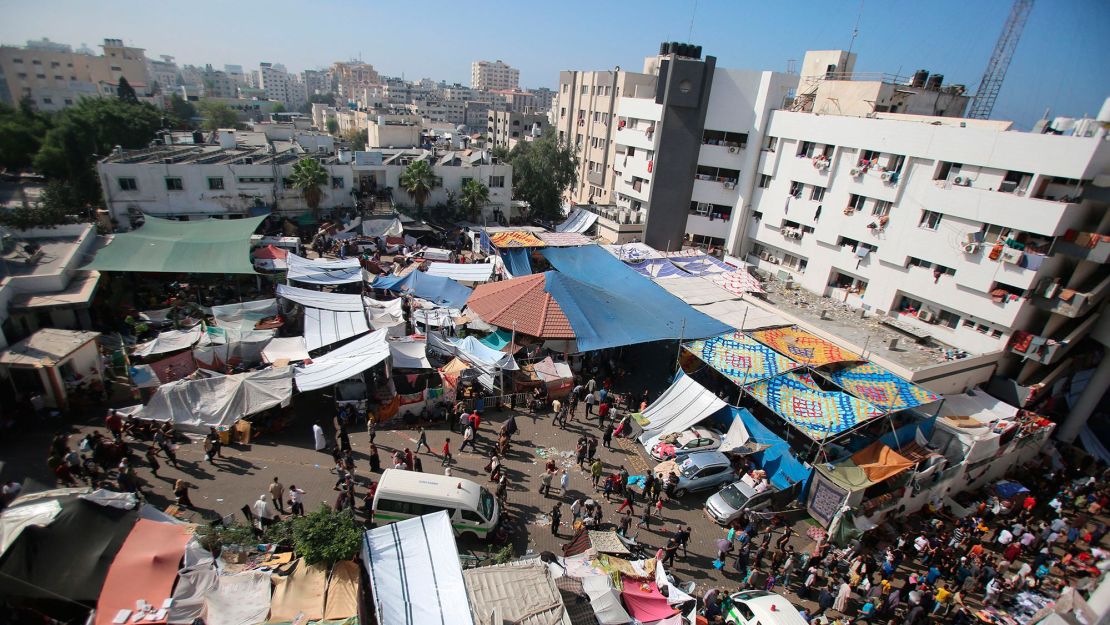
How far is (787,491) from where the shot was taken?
15.0 meters

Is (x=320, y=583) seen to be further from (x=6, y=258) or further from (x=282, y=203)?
(x=282, y=203)

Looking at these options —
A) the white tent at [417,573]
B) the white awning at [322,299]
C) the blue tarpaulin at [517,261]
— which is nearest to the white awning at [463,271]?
the blue tarpaulin at [517,261]

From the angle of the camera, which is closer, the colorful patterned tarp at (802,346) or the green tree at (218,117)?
the colorful patterned tarp at (802,346)

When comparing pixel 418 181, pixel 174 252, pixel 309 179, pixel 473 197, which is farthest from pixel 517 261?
pixel 309 179

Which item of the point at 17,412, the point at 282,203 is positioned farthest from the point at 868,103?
the point at 17,412

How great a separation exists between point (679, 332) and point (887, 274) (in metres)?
10.8

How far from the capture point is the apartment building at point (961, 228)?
57.8 feet

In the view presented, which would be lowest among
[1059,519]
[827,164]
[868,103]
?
[1059,519]

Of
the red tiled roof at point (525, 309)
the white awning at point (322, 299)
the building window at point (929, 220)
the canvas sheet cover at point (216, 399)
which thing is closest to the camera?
the canvas sheet cover at point (216, 399)

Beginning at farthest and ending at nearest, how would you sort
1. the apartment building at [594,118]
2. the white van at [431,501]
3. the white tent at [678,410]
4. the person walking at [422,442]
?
the apartment building at [594,118] → the white tent at [678,410] → the person walking at [422,442] → the white van at [431,501]

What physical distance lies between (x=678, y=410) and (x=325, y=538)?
10895 millimetres

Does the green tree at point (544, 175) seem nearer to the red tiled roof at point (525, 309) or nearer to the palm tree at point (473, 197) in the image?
the palm tree at point (473, 197)

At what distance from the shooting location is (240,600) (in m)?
8.64

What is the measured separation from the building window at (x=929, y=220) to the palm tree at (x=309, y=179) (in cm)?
3203
